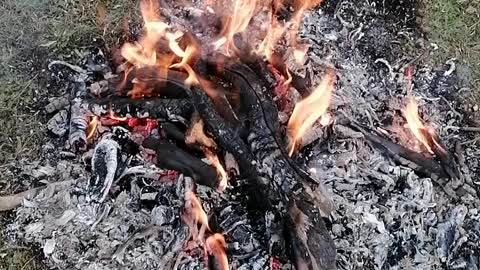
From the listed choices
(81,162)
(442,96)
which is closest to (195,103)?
(81,162)

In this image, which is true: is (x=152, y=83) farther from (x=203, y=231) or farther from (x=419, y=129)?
(x=419, y=129)

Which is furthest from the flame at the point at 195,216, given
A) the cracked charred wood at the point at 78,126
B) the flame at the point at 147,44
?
the flame at the point at 147,44

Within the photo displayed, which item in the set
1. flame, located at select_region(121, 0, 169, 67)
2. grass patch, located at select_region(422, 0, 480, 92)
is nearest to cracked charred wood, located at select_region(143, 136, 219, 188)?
flame, located at select_region(121, 0, 169, 67)

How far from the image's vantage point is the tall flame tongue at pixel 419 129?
2.85 metres

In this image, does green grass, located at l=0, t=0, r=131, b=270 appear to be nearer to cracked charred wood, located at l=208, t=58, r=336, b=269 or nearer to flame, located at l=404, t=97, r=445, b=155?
cracked charred wood, located at l=208, t=58, r=336, b=269

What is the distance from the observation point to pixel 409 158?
2.78 meters

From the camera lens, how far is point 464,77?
10.4 feet

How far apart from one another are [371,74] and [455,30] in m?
0.47

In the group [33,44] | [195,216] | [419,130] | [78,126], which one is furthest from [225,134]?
[33,44]

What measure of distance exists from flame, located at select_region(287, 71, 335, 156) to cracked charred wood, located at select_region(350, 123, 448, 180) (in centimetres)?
20

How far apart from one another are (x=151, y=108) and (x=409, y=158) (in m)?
0.93

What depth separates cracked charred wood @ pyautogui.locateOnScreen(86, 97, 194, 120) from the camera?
270 cm

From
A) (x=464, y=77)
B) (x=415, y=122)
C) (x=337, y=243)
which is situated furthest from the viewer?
(x=464, y=77)

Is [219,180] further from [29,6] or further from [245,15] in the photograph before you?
[29,6]
